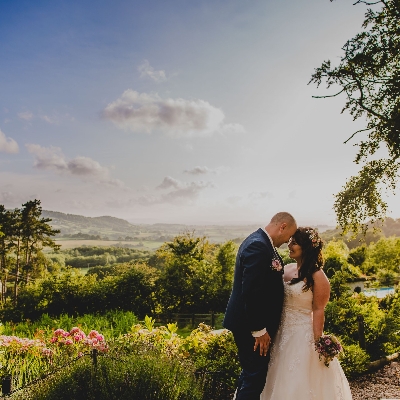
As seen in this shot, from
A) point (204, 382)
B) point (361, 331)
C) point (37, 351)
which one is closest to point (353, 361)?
point (361, 331)

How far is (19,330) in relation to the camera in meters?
9.79

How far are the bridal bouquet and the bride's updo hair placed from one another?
1.61 ft

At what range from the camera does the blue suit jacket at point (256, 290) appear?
3164 mm

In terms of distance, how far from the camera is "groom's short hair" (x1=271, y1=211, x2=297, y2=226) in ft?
11.5

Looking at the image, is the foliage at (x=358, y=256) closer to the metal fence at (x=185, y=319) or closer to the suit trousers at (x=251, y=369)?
the metal fence at (x=185, y=319)

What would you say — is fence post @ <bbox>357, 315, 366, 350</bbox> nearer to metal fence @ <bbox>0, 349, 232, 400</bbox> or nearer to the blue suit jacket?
metal fence @ <bbox>0, 349, 232, 400</bbox>

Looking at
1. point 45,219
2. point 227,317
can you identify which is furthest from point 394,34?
point 45,219

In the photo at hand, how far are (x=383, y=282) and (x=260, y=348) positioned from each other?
3638 cm

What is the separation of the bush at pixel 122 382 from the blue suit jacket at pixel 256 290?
922 mm

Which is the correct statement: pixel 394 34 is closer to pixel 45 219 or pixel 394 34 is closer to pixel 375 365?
pixel 375 365

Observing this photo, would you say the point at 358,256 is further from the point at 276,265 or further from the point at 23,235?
the point at 23,235

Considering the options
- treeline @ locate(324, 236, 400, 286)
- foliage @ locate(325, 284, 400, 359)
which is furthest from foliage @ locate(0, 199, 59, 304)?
foliage @ locate(325, 284, 400, 359)

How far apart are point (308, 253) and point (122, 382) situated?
7.85 ft

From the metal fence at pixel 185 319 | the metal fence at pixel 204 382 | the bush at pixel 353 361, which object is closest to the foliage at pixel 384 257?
the metal fence at pixel 185 319
